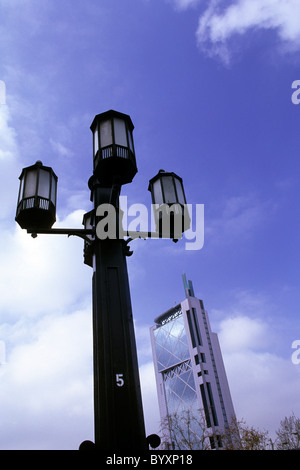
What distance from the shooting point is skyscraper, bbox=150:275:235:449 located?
6950 centimetres

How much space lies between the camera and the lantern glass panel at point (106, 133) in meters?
3.56

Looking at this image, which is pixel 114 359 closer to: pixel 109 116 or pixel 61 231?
pixel 61 231

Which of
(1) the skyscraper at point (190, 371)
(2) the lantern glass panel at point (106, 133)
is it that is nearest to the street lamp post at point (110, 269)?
(2) the lantern glass panel at point (106, 133)

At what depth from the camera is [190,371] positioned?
288 feet

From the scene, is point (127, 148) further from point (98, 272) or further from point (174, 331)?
point (174, 331)

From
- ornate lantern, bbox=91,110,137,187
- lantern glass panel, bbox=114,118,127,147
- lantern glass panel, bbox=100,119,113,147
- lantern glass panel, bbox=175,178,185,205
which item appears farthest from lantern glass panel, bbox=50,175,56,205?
lantern glass panel, bbox=175,178,185,205

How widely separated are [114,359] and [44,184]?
77.8 inches

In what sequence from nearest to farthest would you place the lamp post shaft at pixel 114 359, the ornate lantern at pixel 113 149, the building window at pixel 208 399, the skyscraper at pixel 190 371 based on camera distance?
the lamp post shaft at pixel 114 359 → the ornate lantern at pixel 113 149 → the building window at pixel 208 399 → the skyscraper at pixel 190 371

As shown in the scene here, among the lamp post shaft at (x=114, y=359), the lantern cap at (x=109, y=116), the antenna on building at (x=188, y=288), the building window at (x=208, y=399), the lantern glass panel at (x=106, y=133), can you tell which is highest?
the antenna on building at (x=188, y=288)

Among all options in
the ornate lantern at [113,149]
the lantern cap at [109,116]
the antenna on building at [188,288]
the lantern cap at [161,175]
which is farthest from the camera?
the antenna on building at [188,288]

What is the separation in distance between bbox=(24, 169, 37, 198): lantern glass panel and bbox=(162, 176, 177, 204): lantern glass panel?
4.56ft

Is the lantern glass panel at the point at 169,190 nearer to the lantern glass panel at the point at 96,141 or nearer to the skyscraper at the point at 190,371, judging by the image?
the lantern glass panel at the point at 96,141

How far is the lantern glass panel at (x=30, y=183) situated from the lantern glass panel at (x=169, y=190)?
1.39 meters

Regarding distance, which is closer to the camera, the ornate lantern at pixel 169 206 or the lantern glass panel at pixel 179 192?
the ornate lantern at pixel 169 206
